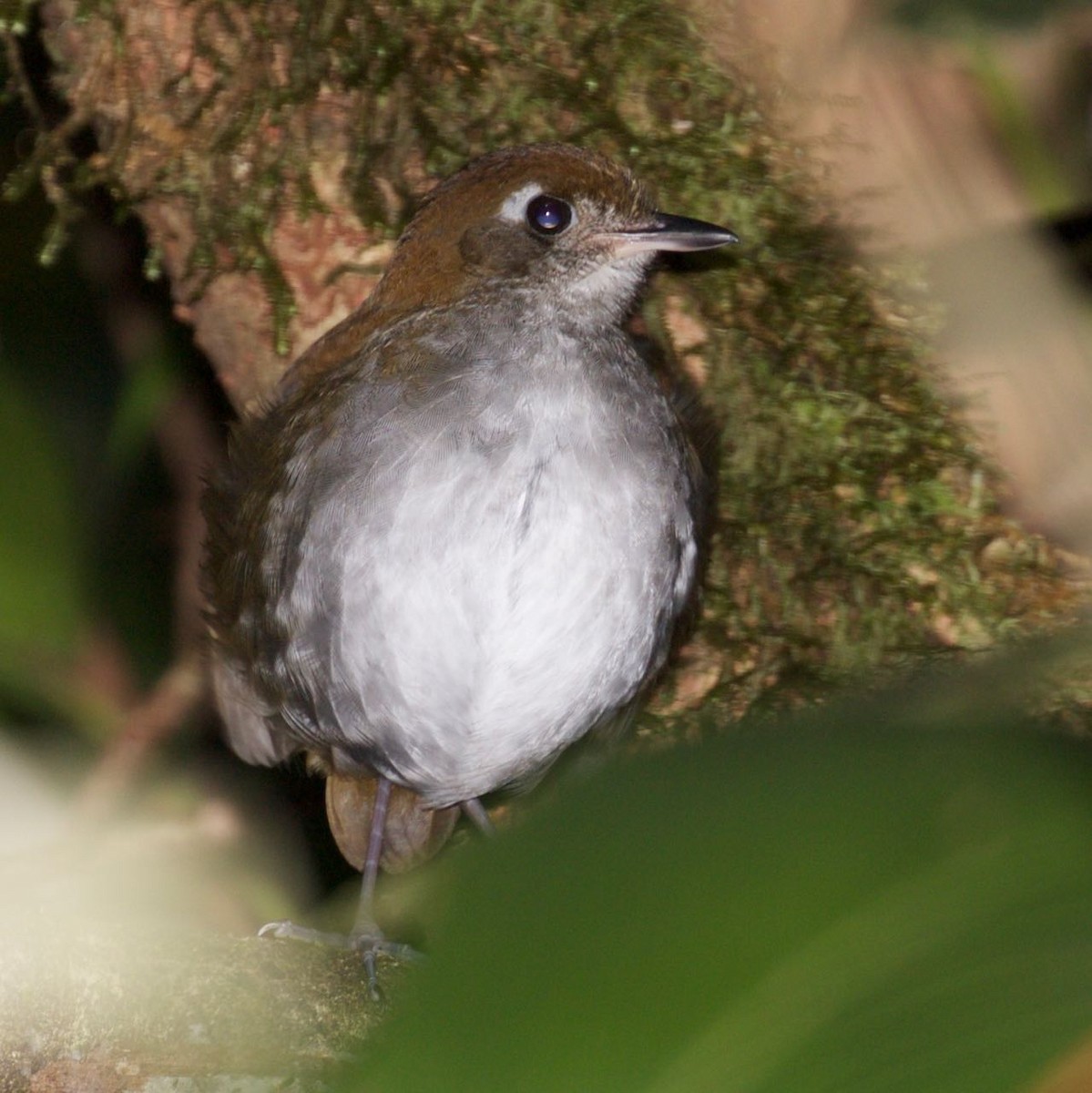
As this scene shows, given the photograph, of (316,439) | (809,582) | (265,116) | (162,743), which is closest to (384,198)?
(265,116)

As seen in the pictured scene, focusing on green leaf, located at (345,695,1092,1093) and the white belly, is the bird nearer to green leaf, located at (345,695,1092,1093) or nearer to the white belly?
the white belly

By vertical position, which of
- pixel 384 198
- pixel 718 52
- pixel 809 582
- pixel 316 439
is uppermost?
pixel 718 52

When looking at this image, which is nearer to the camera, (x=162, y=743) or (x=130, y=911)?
(x=130, y=911)

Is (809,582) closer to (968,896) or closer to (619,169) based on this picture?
(619,169)

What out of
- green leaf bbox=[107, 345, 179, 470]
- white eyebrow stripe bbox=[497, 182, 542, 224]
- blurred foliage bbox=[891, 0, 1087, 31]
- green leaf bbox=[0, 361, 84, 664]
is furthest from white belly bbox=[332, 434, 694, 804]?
blurred foliage bbox=[891, 0, 1087, 31]

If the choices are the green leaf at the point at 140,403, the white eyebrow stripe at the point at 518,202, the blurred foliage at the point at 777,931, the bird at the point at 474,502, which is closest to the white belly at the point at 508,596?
the bird at the point at 474,502

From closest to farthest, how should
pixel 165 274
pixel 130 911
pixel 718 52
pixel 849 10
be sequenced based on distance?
pixel 849 10 < pixel 718 52 < pixel 130 911 < pixel 165 274

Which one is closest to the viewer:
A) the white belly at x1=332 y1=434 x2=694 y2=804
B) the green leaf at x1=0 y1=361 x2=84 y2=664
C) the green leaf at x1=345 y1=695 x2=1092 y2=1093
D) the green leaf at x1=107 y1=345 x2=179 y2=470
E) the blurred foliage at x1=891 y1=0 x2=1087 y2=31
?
the green leaf at x1=345 y1=695 x2=1092 y2=1093
